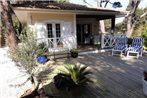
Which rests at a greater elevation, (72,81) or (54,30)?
(54,30)

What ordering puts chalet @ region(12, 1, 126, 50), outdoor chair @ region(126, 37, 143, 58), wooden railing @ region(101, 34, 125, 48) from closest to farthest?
outdoor chair @ region(126, 37, 143, 58), chalet @ region(12, 1, 126, 50), wooden railing @ region(101, 34, 125, 48)

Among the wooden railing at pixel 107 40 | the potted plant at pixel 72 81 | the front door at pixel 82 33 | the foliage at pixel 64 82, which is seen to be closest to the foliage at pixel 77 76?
the potted plant at pixel 72 81

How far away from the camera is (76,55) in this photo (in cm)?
966

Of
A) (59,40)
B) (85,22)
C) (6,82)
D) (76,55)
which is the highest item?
(85,22)

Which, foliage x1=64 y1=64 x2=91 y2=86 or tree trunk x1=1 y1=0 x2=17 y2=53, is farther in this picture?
tree trunk x1=1 y1=0 x2=17 y2=53

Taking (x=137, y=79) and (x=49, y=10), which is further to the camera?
(x=49, y=10)

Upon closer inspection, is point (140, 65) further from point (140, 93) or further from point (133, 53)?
point (140, 93)

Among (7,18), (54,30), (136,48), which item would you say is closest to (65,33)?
(54,30)

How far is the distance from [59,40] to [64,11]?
1.99 m

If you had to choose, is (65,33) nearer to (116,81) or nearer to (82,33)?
(82,33)

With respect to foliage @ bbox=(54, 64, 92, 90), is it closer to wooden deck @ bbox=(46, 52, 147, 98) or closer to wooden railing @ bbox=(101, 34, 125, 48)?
wooden deck @ bbox=(46, 52, 147, 98)

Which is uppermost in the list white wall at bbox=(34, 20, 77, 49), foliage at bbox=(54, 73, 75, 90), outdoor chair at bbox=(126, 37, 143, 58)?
white wall at bbox=(34, 20, 77, 49)

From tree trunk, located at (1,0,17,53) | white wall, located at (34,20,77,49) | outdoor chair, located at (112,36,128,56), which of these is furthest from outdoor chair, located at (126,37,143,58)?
tree trunk, located at (1,0,17,53)

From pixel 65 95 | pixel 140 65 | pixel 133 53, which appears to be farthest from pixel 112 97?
pixel 133 53
